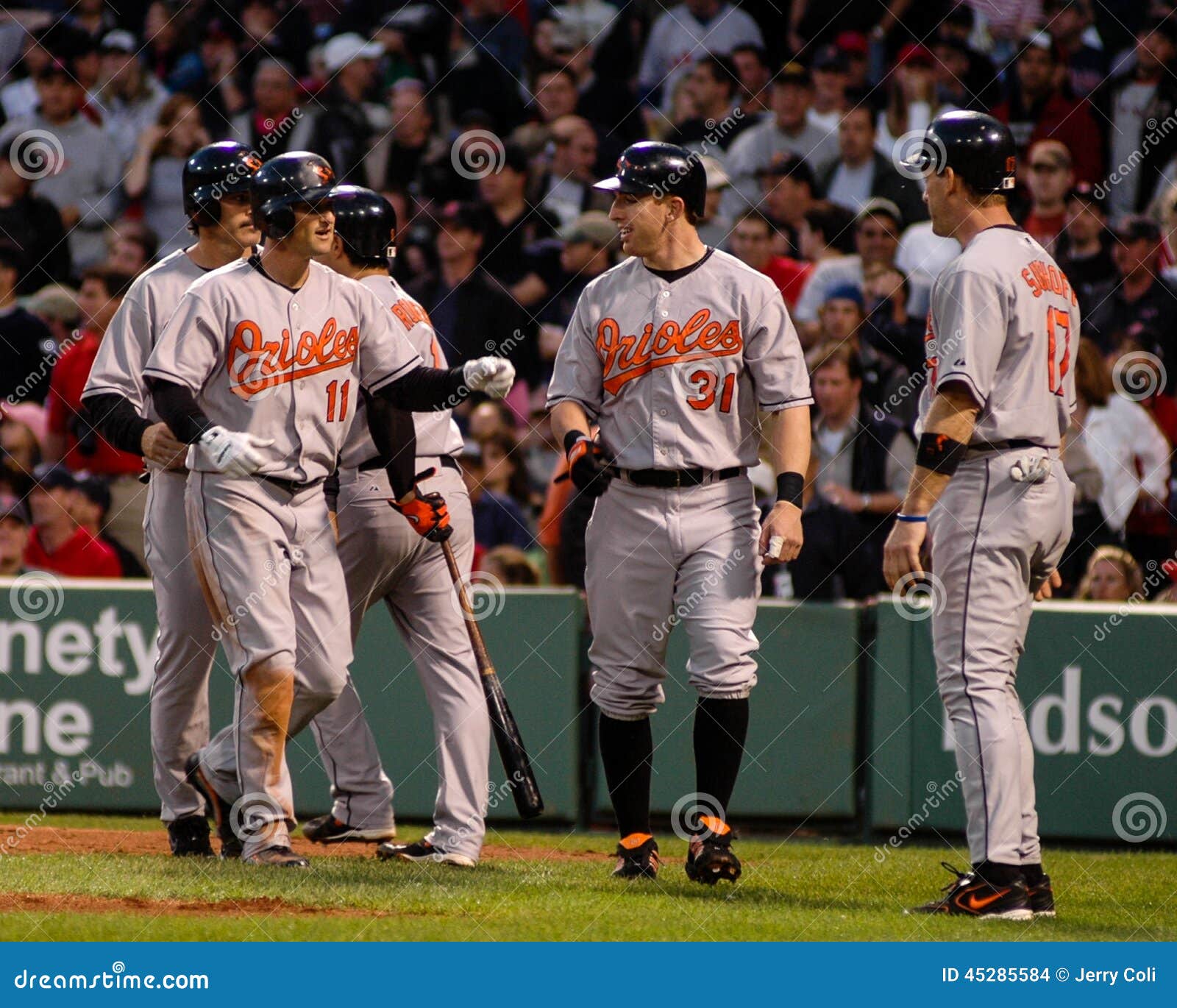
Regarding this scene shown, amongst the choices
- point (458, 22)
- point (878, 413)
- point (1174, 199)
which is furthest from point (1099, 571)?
point (458, 22)

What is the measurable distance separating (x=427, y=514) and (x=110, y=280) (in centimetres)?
508

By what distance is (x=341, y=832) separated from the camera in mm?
6062

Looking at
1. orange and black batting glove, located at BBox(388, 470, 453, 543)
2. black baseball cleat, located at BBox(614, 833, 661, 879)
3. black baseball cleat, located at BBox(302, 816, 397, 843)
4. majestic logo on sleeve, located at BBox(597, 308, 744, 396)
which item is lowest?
black baseball cleat, located at BBox(302, 816, 397, 843)

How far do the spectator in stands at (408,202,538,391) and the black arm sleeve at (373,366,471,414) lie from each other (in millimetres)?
4008

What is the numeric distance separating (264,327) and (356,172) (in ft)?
20.9

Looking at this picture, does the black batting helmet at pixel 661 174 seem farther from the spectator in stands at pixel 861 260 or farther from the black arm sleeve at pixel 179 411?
the spectator in stands at pixel 861 260

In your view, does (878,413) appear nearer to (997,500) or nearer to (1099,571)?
(1099,571)

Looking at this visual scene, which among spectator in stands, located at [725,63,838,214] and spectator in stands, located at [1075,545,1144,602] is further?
spectator in stands, located at [725,63,838,214]

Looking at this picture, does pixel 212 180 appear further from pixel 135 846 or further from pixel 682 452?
pixel 135 846

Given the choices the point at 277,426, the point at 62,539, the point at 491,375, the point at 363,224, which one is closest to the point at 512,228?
the point at 62,539

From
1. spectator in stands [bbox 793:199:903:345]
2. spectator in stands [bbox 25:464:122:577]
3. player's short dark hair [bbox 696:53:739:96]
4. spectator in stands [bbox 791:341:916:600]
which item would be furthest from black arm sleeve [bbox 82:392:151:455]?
player's short dark hair [bbox 696:53:739:96]

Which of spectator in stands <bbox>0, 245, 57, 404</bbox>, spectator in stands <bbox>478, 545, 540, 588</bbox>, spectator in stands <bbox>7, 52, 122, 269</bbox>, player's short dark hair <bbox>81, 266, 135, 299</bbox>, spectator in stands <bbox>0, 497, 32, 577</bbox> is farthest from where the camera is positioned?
spectator in stands <bbox>7, 52, 122, 269</bbox>

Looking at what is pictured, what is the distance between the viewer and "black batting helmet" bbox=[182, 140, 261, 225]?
18.5 feet

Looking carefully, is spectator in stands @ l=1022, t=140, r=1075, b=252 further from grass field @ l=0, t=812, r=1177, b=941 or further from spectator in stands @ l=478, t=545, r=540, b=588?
grass field @ l=0, t=812, r=1177, b=941
